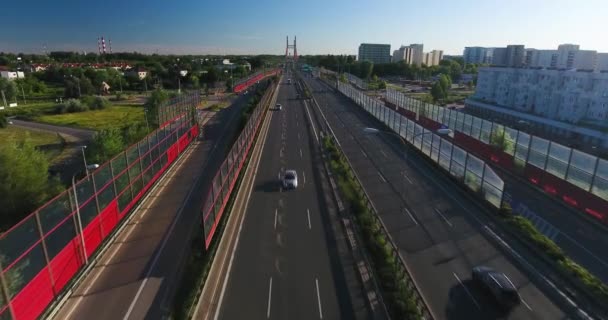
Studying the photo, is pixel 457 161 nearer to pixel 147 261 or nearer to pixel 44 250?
pixel 147 261

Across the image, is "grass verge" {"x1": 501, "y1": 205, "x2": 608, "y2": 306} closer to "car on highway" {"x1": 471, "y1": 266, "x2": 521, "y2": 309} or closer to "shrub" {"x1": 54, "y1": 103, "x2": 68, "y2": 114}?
"car on highway" {"x1": 471, "y1": 266, "x2": 521, "y2": 309}

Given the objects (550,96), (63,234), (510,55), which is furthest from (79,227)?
(510,55)

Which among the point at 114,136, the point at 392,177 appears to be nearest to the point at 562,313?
the point at 392,177

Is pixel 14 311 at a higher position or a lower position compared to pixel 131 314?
higher

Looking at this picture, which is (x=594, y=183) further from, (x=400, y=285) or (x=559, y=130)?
(x=559, y=130)

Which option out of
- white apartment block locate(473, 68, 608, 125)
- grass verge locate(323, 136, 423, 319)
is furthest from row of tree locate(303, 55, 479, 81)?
grass verge locate(323, 136, 423, 319)

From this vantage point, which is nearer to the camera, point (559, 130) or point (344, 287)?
point (344, 287)
